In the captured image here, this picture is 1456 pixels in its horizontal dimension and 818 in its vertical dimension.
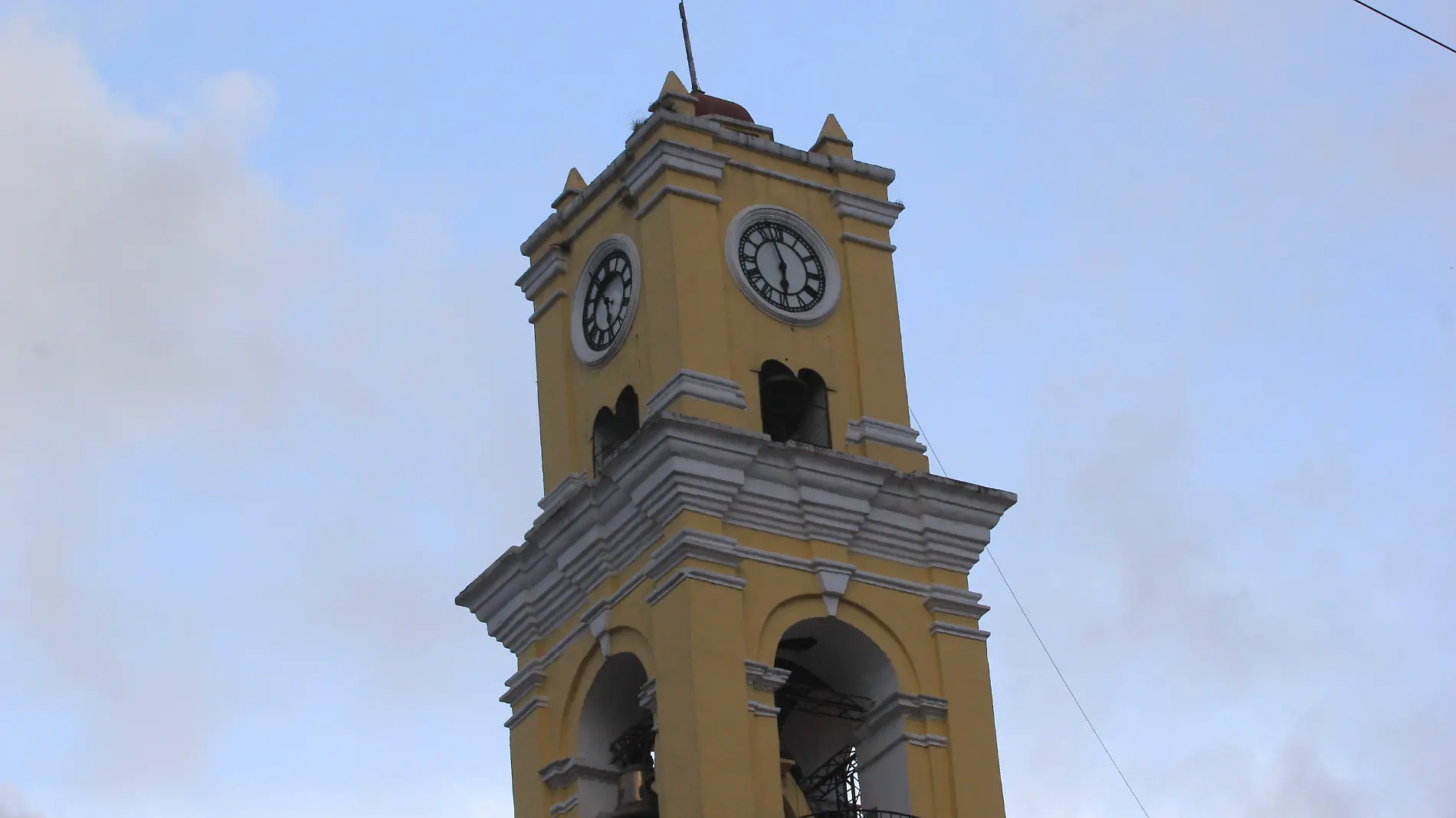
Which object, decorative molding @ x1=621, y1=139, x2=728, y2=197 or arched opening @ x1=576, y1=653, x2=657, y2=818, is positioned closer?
arched opening @ x1=576, y1=653, x2=657, y2=818

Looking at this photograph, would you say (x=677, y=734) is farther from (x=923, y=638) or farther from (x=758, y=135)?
(x=758, y=135)

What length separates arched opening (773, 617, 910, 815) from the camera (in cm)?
3697

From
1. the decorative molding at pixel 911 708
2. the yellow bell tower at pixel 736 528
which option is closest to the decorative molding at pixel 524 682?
the yellow bell tower at pixel 736 528

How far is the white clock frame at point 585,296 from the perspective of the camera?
38719mm

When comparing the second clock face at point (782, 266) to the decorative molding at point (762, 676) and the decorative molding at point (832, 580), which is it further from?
the decorative molding at point (762, 676)

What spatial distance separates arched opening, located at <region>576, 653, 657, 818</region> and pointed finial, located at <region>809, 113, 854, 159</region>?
6.36 meters

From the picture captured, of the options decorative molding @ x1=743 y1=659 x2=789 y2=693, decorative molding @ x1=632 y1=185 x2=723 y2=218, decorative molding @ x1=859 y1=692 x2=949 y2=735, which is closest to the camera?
decorative molding @ x1=743 y1=659 x2=789 y2=693

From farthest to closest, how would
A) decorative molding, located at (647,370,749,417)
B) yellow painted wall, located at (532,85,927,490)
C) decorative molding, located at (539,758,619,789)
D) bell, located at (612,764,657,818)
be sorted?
yellow painted wall, located at (532,85,927,490)
decorative molding, located at (539,758,619,789)
decorative molding, located at (647,370,749,417)
bell, located at (612,764,657,818)

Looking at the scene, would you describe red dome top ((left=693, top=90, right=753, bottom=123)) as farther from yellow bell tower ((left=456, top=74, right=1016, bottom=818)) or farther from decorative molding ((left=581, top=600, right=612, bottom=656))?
decorative molding ((left=581, top=600, right=612, bottom=656))

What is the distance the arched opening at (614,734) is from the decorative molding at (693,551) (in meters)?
1.13

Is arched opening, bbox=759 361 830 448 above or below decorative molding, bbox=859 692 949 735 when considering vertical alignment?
above

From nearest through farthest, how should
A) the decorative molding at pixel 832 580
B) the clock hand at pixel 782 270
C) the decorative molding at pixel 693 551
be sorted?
the decorative molding at pixel 693 551
the decorative molding at pixel 832 580
the clock hand at pixel 782 270

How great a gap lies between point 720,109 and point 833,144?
135 cm

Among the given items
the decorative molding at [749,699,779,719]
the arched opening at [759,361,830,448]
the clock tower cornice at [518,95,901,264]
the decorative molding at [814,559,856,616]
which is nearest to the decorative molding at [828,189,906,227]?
the clock tower cornice at [518,95,901,264]
